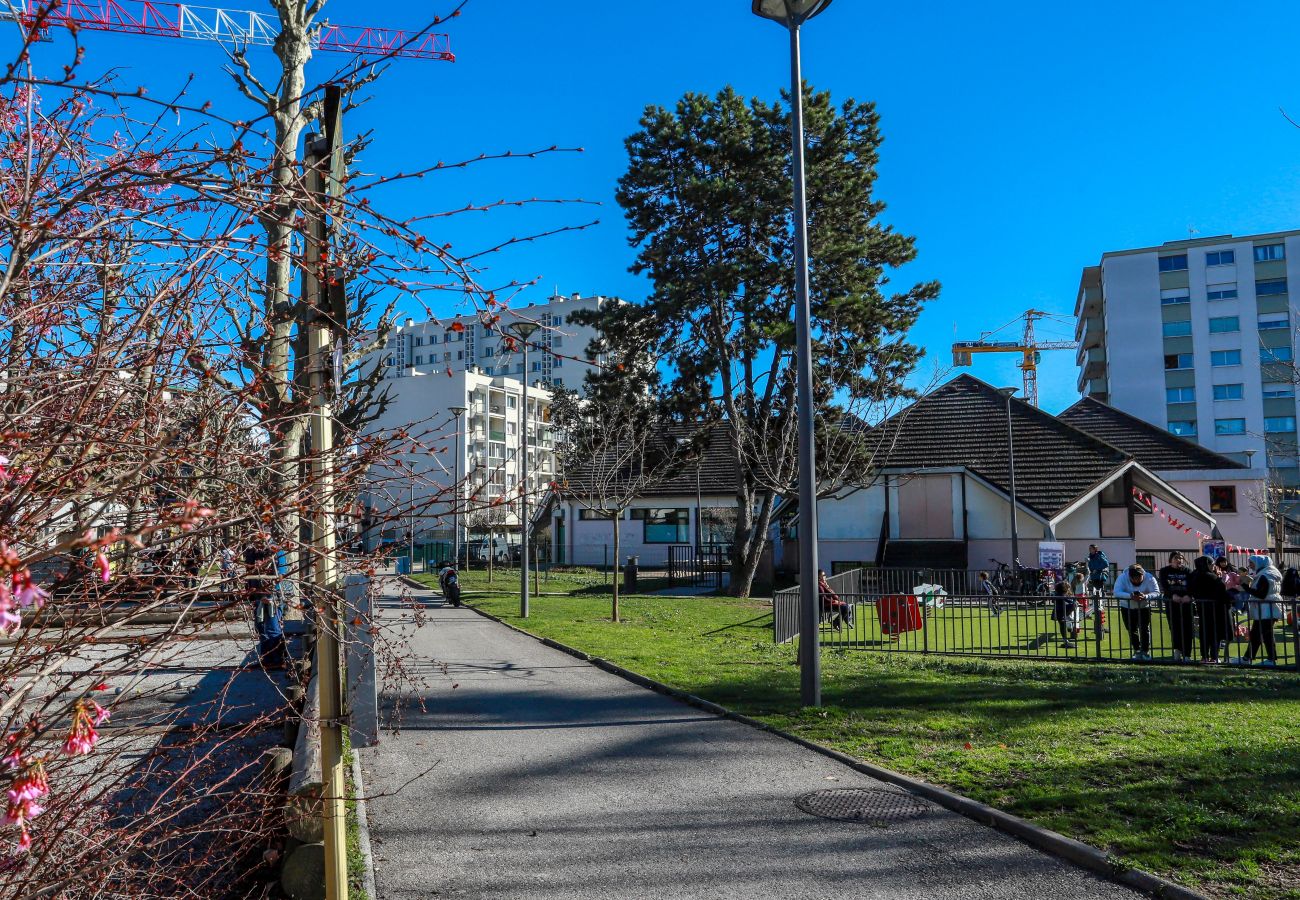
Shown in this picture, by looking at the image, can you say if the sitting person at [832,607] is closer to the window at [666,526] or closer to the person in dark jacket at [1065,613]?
the person in dark jacket at [1065,613]

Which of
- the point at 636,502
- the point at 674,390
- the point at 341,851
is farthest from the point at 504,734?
the point at 636,502

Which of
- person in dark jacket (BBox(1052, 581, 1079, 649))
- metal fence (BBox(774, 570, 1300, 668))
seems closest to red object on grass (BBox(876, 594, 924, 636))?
metal fence (BBox(774, 570, 1300, 668))

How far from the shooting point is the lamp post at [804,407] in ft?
35.5

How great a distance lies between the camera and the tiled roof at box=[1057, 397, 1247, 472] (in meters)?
41.0

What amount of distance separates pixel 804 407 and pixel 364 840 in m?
6.53

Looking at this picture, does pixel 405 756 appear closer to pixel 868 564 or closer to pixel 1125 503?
pixel 868 564

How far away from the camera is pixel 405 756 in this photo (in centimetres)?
919

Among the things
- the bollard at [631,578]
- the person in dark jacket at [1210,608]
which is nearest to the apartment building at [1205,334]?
the bollard at [631,578]

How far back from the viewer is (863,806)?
7375 mm

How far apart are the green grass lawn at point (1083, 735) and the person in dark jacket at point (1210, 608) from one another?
3.47ft

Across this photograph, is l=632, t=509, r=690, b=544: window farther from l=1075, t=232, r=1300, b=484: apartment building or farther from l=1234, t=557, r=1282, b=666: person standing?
l=1075, t=232, r=1300, b=484: apartment building

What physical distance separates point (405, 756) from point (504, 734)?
46.2 inches

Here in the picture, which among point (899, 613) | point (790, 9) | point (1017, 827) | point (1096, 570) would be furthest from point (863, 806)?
point (1096, 570)

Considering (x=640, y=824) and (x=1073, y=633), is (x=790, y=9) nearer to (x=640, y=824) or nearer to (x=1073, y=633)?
(x=640, y=824)
